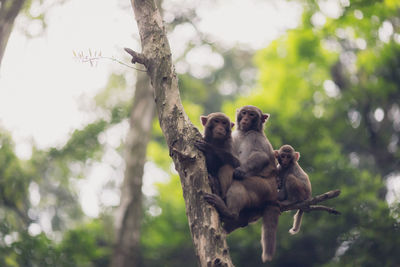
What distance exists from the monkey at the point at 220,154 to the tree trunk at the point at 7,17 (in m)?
3.90

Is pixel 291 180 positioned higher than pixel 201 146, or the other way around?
pixel 201 146

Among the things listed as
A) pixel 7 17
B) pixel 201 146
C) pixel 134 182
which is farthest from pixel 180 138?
pixel 134 182

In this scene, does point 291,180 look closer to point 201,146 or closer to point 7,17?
point 201,146

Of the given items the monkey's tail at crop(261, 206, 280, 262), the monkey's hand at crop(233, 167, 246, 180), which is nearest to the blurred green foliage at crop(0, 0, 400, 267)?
the monkey's tail at crop(261, 206, 280, 262)

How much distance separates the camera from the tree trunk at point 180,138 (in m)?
4.05

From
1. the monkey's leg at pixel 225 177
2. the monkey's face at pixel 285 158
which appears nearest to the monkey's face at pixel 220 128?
the monkey's leg at pixel 225 177

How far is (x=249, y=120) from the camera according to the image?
6156mm

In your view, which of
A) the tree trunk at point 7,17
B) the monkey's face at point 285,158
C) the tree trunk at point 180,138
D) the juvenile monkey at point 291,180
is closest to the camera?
the tree trunk at point 180,138

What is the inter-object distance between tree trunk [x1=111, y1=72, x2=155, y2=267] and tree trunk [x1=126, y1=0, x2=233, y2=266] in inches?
298

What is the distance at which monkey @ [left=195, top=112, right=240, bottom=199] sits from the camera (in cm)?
503

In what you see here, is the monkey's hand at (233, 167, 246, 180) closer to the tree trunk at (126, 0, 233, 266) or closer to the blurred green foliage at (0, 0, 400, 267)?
the tree trunk at (126, 0, 233, 266)

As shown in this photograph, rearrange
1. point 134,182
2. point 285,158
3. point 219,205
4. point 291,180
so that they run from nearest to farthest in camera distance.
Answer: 1. point 219,205
2. point 291,180
3. point 285,158
4. point 134,182

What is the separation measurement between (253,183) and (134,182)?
7594 millimetres

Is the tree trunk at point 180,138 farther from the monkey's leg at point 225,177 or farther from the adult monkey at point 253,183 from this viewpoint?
the monkey's leg at point 225,177
